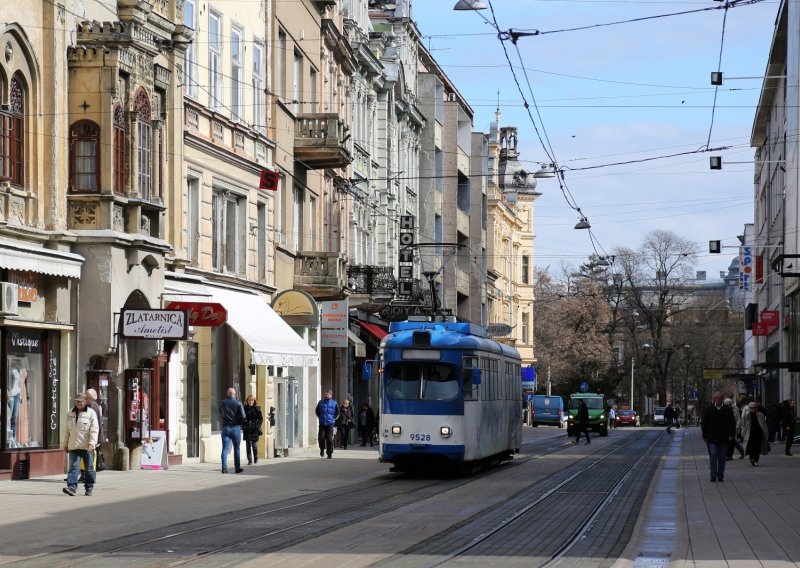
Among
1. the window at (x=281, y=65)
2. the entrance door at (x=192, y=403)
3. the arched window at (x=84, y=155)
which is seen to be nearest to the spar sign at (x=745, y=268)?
the window at (x=281, y=65)

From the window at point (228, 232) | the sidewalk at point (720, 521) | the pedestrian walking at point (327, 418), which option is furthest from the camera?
the pedestrian walking at point (327, 418)

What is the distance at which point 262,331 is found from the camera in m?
36.0

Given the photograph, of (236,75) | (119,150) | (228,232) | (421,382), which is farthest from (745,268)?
(119,150)

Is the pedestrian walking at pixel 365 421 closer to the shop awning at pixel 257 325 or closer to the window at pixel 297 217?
the window at pixel 297 217

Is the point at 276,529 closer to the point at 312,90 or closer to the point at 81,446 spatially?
the point at 81,446

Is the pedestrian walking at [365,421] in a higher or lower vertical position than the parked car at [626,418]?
higher

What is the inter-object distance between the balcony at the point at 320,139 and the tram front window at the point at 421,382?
1413cm

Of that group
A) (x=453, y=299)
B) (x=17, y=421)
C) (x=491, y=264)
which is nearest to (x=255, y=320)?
(x=17, y=421)

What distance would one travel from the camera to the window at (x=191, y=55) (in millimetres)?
34031

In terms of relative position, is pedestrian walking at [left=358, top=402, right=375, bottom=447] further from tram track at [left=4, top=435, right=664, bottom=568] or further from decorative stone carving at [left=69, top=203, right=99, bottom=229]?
decorative stone carving at [left=69, top=203, right=99, bottom=229]

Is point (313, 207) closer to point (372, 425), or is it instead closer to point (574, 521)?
point (372, 425)

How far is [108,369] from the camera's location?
28.8m

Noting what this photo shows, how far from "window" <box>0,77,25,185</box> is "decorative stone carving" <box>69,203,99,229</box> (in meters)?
1.84

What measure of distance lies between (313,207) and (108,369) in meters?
19.2
